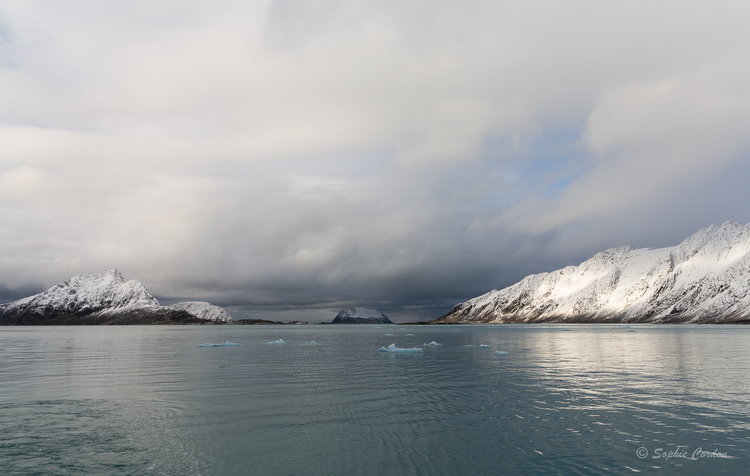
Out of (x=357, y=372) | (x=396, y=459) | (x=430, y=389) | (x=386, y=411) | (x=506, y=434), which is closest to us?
(x=396, y=459)

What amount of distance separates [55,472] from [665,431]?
84.4 ft

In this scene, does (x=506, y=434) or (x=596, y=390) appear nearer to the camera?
(x=506, y=434)

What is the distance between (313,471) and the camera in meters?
14.7

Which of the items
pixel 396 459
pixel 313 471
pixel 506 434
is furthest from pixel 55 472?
pixel 506 434

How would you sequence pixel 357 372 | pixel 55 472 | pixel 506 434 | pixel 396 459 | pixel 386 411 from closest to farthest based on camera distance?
pixel 55 472 → pixel 396 459 → pixel 506 434 → pixel 386 411 → pixel 357 372

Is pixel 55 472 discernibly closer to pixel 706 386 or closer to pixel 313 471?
pixel 313 471

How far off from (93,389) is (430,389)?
25238 millimetres

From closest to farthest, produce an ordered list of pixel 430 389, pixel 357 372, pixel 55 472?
pixel 55 472 → pixel 430 389 → pixel 357 372

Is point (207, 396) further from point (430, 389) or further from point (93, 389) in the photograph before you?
point (430, 389)

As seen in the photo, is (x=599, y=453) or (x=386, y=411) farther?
(x=386, y=411)

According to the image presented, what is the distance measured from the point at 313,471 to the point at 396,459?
10.9 ft

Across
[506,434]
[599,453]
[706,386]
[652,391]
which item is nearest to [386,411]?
[506,434]

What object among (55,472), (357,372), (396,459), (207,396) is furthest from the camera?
(357,372)

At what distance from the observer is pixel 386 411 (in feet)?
76.4
